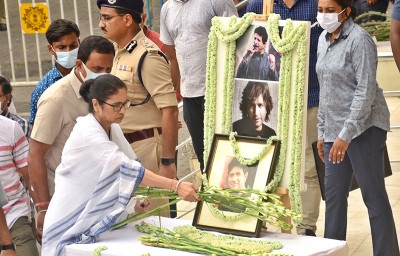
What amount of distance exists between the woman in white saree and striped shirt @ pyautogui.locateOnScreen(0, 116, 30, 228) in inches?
31.2

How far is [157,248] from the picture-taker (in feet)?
Answer: 18.5

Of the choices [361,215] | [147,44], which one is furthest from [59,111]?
[361,215]

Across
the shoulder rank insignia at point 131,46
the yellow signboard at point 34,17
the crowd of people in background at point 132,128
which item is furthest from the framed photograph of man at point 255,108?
the yellow signboard at point 34,17

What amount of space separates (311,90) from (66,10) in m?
9.43

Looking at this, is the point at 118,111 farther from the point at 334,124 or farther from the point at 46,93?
the point at 334,124

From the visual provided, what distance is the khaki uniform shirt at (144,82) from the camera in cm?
665

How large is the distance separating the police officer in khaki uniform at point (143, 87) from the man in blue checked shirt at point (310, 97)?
1026mm

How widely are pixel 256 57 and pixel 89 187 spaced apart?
1.19m

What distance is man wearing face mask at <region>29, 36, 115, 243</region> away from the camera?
647 centimetres

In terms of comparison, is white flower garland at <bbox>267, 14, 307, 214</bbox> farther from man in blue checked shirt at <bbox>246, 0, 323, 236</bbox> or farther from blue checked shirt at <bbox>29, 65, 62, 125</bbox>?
blue checked shirt at <bbox>29, 65, 62, 125</bbox>

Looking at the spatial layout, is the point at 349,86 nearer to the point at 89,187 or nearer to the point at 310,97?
the point at 310,97

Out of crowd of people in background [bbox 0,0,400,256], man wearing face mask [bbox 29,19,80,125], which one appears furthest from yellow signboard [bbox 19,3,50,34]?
crowd of people in background [bbox 0,0,400,256]

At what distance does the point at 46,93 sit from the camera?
6.57 metres

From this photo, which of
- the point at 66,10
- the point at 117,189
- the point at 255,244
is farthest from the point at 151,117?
the point at 66,10
